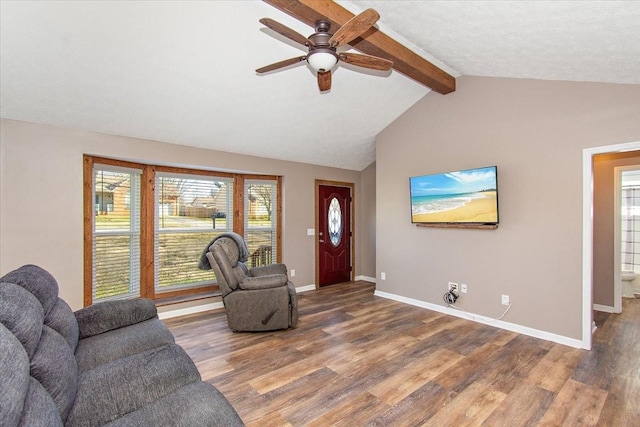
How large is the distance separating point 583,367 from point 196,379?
3.35 m

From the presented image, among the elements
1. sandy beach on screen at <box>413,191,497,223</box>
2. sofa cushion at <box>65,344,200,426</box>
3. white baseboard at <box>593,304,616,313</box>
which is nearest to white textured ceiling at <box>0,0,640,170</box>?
sandy beach on screen at <box>413,191,497,223</box>

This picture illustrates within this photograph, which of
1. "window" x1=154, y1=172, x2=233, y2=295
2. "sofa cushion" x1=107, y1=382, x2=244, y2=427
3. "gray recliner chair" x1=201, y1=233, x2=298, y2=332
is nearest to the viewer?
"sofa cushion" x1=107, y1=382, x2=244, y2=427

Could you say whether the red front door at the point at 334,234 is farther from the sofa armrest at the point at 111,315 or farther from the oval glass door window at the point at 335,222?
the sofa armrest at the point at 111,315

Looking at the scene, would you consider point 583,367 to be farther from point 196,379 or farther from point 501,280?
point 196,379

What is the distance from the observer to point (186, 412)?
133 centimetres

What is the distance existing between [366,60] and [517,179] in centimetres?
250

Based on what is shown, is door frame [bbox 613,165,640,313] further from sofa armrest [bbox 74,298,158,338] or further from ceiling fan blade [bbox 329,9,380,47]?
sofa armrest [bbox 74,298,158,338]

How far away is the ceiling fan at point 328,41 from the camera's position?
1.96 meters

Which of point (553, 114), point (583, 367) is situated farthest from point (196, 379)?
point (553, 114)

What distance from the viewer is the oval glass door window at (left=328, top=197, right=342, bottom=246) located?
611 cm

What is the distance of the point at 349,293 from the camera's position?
213 inches

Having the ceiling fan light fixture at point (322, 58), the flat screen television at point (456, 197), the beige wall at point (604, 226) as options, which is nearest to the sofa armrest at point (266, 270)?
the flat screen television at point (456, 197)

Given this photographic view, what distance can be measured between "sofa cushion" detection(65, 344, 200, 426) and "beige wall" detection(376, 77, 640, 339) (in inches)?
144

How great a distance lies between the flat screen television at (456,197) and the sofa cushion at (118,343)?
142 inches
